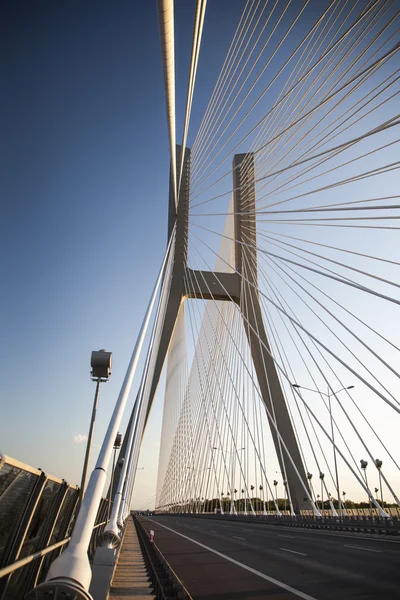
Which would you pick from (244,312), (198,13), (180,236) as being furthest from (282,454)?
(198,13)

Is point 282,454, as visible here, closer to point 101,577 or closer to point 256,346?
point 256,346

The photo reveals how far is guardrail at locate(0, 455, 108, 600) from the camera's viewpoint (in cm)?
252

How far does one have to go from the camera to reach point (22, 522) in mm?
2793

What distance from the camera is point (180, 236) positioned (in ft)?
69.6

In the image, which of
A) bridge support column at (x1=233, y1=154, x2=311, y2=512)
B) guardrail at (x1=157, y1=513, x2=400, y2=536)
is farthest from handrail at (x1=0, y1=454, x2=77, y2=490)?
bridge support column at (x1=233, y1=154, x2=311, y2=512)

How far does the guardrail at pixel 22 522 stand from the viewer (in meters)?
2.52

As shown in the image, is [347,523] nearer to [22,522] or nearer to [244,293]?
[244,293]

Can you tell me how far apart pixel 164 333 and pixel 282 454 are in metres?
7.37

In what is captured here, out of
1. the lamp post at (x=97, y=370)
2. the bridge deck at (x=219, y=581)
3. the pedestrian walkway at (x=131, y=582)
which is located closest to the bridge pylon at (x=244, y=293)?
the bridge deck at (x=219, y=581)

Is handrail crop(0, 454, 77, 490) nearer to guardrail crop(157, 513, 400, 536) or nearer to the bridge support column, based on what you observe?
guardrail crop(157, 513, 400, 536)

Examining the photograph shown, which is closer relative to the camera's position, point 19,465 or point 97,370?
point 19,465

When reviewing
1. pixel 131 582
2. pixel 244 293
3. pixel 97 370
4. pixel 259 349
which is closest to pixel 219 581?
pixel 131 582

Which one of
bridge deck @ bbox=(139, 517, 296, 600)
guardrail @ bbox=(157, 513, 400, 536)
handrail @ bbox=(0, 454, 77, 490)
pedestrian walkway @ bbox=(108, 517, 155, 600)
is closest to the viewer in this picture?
handrail @ bbox=(0, 454, 77, 490)

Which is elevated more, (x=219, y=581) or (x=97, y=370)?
(x=97, y=370)
